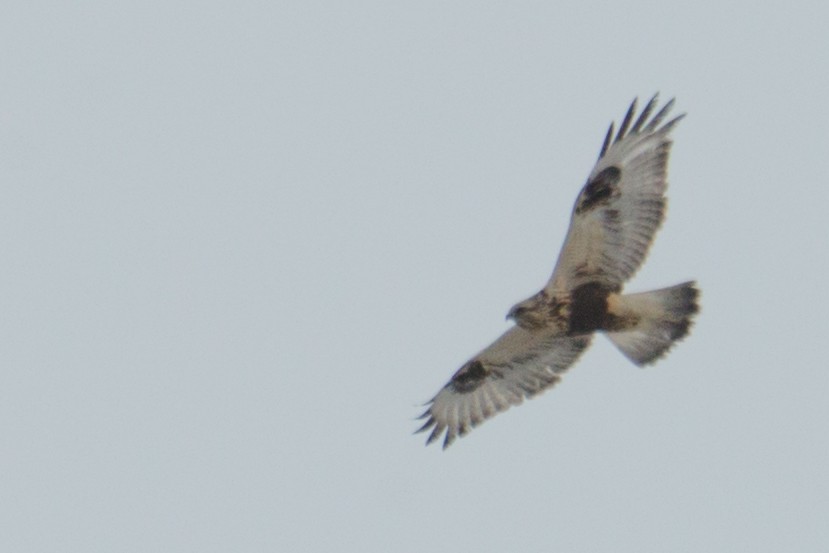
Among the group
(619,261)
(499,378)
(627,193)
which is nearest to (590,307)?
(619,261)

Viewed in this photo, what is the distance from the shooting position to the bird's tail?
1377 cm

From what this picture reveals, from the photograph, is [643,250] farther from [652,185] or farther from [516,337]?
[516,337]

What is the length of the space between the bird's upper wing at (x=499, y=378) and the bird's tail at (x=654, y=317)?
0.82m

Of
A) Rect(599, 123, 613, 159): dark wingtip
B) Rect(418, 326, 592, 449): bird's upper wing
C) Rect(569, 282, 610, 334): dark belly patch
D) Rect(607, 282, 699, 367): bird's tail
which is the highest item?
Rect(599, 123, 613, 159): dark wingtip

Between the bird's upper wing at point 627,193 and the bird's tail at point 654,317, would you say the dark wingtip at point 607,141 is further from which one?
the bird's tail at point 654,317

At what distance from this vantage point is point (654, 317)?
1386cm

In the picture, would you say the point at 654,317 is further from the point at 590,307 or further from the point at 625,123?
the point at 625,123

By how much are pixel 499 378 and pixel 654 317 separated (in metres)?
1.70

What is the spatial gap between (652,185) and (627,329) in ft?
3.58

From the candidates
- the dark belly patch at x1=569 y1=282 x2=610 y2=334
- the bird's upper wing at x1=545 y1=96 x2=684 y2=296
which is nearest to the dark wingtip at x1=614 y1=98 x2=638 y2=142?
the bird's upper wing at x1=545 y1=96 x2=684 y2=296

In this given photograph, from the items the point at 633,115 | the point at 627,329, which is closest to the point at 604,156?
the point at 633,115

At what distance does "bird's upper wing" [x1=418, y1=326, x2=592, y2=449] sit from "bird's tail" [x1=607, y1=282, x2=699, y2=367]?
0.82 meters

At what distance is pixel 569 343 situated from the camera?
1477cm

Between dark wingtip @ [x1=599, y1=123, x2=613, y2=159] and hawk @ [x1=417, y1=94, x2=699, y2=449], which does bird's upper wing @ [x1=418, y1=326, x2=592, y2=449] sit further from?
dark wingtip @ [x1=599, y1=123, x2=613, y2=159]
